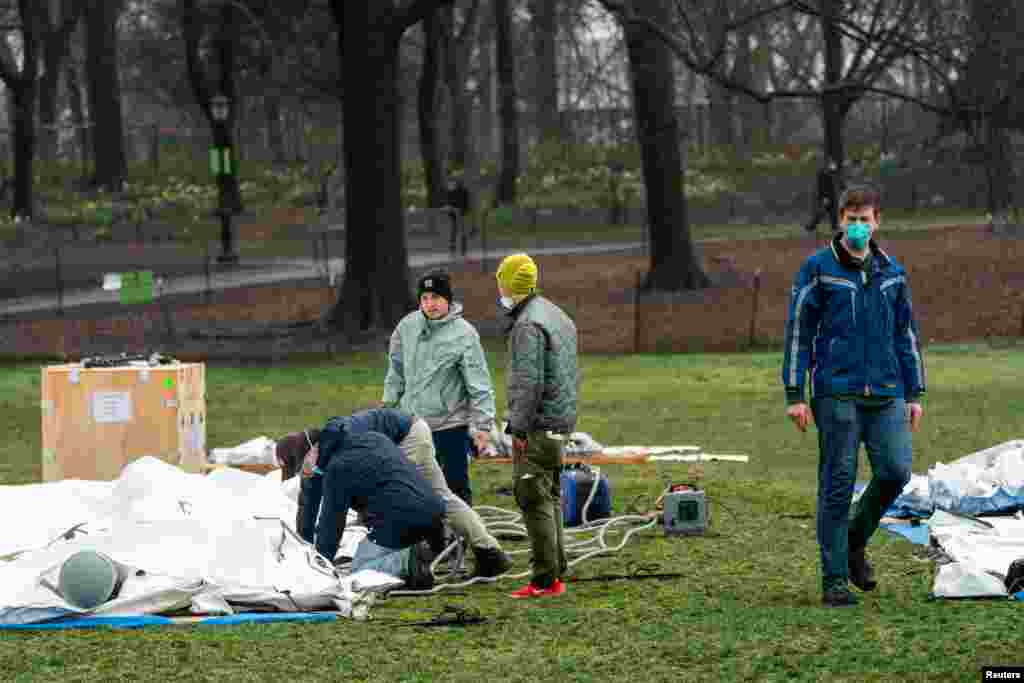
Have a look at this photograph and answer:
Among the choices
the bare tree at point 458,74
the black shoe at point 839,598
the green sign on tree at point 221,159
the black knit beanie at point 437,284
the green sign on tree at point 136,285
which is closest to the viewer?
the black shoe at point 839,598

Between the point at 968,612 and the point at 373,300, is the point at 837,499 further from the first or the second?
the point at 373,300

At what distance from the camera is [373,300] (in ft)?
88.8

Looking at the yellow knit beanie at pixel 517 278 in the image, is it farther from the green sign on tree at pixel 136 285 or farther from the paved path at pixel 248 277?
the paved path at pixel 248 277

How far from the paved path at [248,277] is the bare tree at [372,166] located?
4.16 meters

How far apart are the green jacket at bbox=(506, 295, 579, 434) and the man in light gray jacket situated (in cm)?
186

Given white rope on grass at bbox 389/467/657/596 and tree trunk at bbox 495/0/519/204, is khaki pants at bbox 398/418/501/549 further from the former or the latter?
tree trunk at bbox 495/0/519/204

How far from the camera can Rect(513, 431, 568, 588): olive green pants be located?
371 inches

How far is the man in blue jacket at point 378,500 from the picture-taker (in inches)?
386

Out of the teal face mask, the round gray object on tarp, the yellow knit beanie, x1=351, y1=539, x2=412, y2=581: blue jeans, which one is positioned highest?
the teal face mask

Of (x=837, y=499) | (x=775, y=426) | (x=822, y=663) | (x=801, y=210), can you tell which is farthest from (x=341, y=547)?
(x=801, y=210)

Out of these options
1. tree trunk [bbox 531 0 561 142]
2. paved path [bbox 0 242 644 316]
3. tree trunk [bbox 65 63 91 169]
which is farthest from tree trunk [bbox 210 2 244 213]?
tree trunk [bbox 65 63 91 169]

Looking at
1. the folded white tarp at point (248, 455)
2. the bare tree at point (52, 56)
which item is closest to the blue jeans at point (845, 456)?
the folded white tarp at point (248, 455)

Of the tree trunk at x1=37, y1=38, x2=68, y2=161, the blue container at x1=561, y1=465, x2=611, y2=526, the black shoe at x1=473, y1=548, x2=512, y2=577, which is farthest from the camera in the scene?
the tree trunk at x1=37, y1=38, x2=68, y2=161

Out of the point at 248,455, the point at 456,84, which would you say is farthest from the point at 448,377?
the point at 456,84
